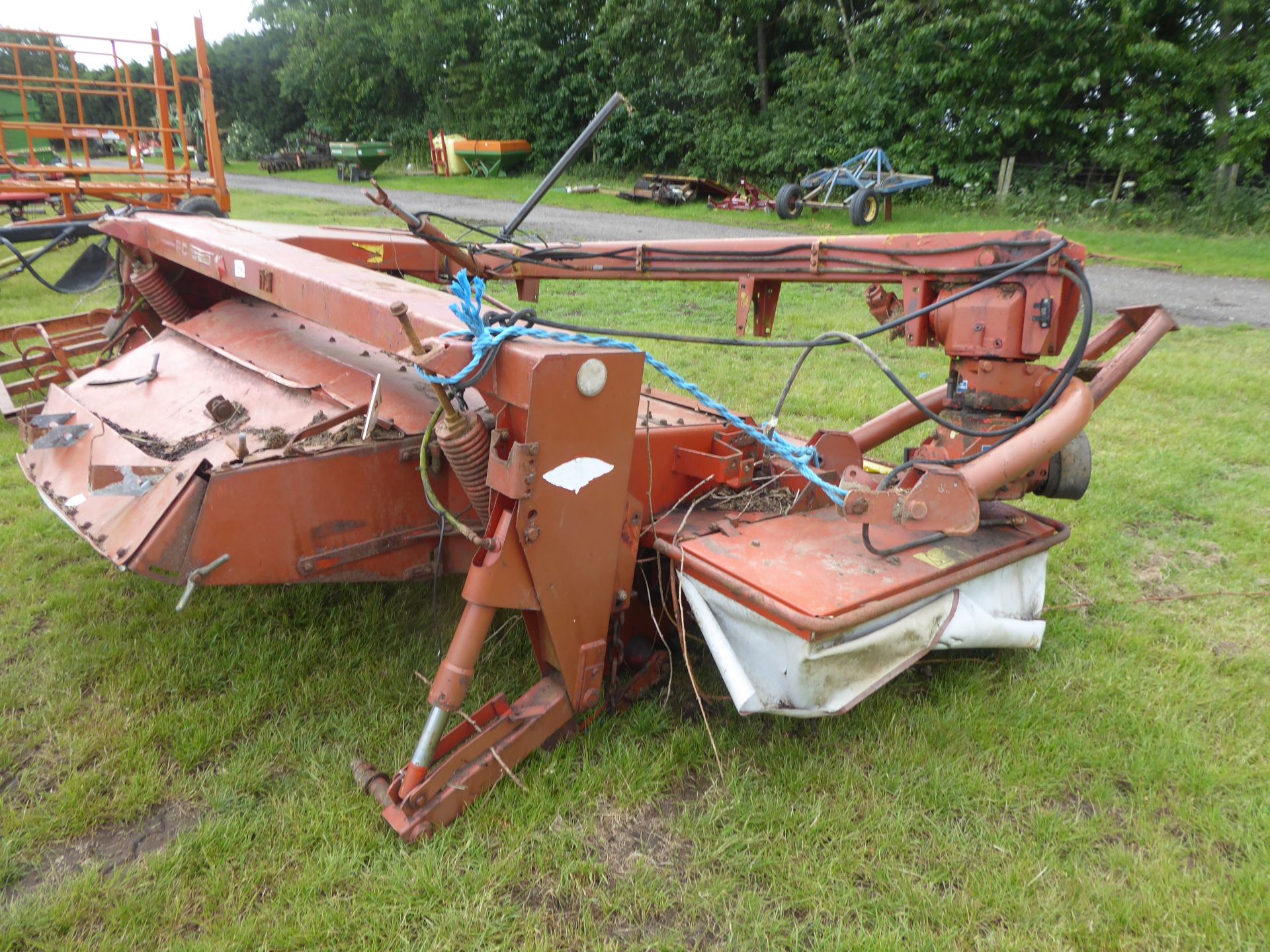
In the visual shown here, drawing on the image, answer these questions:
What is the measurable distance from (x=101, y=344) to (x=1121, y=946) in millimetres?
5360

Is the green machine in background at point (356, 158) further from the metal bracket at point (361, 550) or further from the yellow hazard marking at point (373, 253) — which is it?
the metal bracket at point (361, 550)

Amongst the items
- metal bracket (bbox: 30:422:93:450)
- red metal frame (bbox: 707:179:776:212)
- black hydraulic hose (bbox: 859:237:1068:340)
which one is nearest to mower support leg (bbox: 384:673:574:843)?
black hydraulic hose (bbox: 859:237:1068:340)

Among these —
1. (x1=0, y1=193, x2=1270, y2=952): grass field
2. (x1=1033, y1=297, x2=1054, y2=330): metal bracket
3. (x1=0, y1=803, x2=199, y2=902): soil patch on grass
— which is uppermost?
(x1=1033, y1=297, x2=1054, y2=330): metal bracket

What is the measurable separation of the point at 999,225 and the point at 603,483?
45.5 ft

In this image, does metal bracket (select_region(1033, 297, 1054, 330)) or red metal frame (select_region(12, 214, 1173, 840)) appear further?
metal bracket (select_region(1033, 297, 1054, 330))

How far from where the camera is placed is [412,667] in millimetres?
2930

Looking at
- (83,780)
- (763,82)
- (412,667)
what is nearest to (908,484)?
(412,667)

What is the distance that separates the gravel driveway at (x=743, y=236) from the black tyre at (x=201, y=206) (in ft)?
7.17

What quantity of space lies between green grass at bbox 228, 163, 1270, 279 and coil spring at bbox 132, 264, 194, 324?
9313 mm

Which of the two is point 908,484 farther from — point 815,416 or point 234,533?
point 815,416

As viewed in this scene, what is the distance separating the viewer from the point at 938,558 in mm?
2615

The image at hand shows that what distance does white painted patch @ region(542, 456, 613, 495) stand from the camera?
7.16 ft

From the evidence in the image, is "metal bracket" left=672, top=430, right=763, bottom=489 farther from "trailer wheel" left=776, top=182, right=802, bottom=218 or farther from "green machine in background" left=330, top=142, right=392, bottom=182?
"green machine in background" left=330, top=142, right=392, bottom=182

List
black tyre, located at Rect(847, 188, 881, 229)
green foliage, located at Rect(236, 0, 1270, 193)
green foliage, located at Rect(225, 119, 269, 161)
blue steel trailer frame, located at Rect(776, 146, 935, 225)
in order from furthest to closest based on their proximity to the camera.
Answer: green foliage, located at Rect(225, 119, 269, 161) < green foliage, located at Rect(236, 0, 1270, 193) < blue steel trailer frame, located at Rect(776, 146, 935, 225) < black tyre, located at Rect(847, 188, 881, 229)
